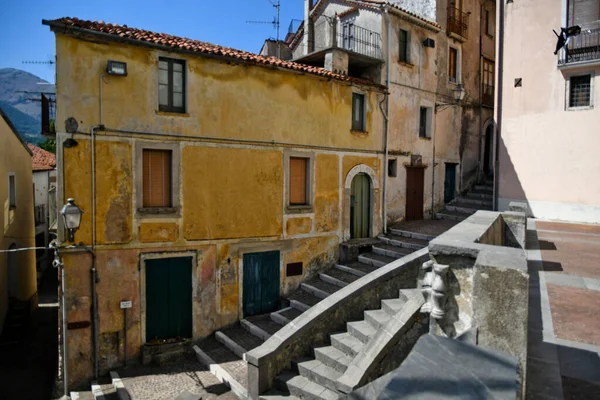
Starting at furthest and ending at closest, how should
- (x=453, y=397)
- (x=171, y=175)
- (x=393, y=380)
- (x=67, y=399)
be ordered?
1. (x=171, y=175)
2. (x=67, y=399)
3. (x=393, y=380)
4. (x=453, y=397)

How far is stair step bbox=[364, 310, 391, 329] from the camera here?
23.7ft

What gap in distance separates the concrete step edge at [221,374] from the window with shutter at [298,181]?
5312 millimetres

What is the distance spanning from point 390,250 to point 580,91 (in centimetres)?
994

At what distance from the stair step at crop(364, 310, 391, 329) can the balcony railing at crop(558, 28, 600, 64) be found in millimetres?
13777

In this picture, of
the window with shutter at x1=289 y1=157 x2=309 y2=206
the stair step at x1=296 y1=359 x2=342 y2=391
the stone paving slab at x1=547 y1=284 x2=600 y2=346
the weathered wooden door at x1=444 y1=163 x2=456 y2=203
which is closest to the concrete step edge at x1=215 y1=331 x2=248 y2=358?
the stair step at x1=296 y1=359 x2=342 y2=391

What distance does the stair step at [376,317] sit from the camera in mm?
7230

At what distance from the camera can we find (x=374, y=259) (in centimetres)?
1323

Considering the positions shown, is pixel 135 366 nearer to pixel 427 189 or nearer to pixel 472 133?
pixel 427 189

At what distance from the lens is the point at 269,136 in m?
12.4

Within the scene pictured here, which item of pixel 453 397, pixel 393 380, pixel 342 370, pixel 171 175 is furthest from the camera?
pixel 171 175

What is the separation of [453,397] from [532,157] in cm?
1732

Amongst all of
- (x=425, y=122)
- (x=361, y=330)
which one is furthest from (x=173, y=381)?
(x=425, y=122)

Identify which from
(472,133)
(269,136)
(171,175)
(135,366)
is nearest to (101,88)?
(171,175)

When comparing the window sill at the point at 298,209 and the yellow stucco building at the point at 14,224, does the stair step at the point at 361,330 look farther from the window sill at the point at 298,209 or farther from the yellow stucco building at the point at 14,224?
the yellow stucco building at the point at 14,224
